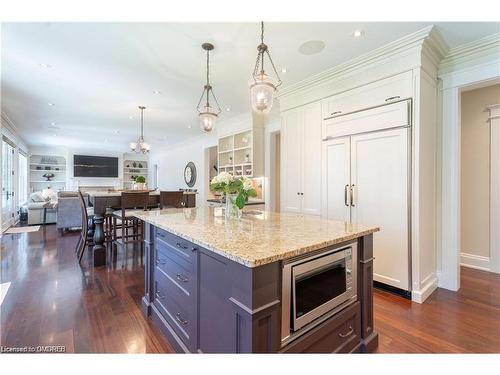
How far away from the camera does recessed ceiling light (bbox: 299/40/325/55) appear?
2.61 meters

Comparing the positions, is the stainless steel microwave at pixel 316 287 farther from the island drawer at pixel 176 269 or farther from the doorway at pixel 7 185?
the doorway at pixel 7 185

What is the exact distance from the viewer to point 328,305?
1520 mm

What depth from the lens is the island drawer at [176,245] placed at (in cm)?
165

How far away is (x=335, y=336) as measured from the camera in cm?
155

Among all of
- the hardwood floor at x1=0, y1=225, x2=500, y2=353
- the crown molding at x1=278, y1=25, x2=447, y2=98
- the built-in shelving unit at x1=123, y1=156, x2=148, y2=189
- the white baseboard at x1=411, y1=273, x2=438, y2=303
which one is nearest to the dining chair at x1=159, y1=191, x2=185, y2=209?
the hardwood floor at x1=0, y1=225, x2=500, y2=353

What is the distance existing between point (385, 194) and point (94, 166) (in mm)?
11789

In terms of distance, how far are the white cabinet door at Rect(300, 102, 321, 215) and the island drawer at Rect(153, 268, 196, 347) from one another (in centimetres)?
228

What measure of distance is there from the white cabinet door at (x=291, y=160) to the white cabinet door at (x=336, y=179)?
48 centimetres

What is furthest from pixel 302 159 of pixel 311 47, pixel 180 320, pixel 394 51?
pixel 180 320

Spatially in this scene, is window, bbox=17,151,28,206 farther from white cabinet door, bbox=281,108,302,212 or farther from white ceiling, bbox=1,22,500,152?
white cabinet door, bbox=281,108,302,212

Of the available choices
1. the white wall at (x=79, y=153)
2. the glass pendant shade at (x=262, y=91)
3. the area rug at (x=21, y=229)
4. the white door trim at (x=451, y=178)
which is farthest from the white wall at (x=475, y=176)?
the white wall at (x=79, y=153)
